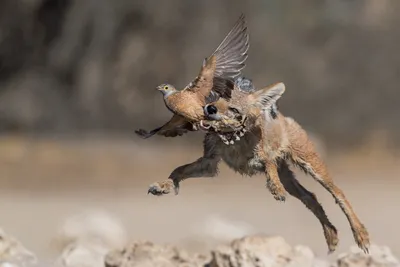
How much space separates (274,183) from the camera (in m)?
2.59

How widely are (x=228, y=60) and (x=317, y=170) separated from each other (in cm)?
56

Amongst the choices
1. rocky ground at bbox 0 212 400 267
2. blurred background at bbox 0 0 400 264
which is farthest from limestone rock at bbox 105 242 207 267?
blurred background at bbox 0 0 400 264

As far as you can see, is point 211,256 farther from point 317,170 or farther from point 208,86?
point 208,86

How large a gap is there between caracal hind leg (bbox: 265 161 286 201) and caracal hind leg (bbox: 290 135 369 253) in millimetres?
169

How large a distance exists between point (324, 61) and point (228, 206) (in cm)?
198

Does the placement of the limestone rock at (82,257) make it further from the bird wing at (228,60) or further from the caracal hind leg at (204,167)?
the bird wing at (228,60)

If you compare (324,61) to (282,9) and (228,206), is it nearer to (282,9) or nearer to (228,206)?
(282,9)

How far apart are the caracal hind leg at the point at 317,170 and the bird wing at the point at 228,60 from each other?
1.35 ft

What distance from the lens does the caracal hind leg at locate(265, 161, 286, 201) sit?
2.55 m

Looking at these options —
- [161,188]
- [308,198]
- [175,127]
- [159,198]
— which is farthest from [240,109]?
[159,198]

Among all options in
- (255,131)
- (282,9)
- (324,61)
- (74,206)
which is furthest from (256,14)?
(255,131)

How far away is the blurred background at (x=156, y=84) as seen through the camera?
20.9 ft

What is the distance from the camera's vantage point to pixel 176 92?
8.25 ft

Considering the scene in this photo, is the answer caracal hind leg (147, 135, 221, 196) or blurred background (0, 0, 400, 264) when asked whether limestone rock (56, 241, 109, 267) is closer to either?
caracal hind leg (147, 135, 221, 196)
